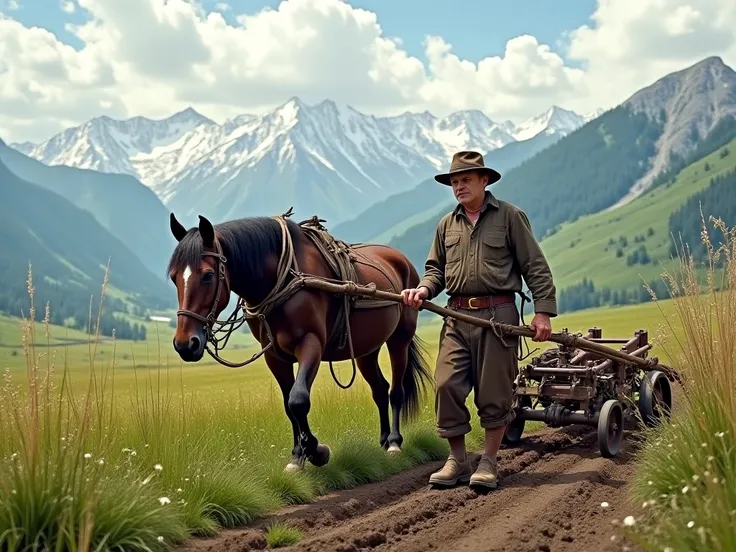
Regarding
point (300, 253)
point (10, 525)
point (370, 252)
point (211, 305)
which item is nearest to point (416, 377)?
point (370, 252)

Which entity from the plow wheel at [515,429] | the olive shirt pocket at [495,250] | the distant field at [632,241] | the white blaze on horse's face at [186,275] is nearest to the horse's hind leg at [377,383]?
the plow wheel at [515,429]

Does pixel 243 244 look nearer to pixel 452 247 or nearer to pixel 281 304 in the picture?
pixel 281 304

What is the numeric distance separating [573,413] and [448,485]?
7.49ft

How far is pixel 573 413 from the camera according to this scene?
873 cm

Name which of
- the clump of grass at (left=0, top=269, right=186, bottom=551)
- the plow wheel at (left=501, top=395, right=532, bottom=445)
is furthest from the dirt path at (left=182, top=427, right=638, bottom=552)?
the plow wheel at (left=501, top=395, right=532, bottom=445)

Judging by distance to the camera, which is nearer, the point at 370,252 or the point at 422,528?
the point at 422,528

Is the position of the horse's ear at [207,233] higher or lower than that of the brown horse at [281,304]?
higher

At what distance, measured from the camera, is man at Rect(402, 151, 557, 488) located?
6.98 m

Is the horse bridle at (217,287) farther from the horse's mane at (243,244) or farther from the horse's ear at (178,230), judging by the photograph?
the horse's ear at (178,230)

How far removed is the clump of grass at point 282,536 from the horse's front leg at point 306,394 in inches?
53.1

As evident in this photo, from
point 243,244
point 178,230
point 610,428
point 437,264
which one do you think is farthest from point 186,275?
point 610,428

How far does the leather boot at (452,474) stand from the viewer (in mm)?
7047

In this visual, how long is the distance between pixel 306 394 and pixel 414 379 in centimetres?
338

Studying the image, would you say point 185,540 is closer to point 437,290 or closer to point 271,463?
point 271,463
